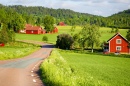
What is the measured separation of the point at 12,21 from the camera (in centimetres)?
13275

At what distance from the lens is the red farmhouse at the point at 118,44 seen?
279ft

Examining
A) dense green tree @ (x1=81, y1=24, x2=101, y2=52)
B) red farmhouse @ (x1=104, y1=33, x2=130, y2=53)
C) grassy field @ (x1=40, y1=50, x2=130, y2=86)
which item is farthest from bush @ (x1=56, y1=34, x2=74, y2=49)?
grassy field @ (x1=40, y1=50, x2=130, y2=86)

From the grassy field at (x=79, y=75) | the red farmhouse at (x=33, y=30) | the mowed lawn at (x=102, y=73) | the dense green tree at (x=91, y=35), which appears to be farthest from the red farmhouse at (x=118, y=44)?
the red farmhouse at (x=33, y=30)

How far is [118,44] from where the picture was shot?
8525 cm

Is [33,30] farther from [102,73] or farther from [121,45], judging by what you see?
[102,73]

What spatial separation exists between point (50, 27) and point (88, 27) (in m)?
62.7

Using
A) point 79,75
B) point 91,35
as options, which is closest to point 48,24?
point 91,35

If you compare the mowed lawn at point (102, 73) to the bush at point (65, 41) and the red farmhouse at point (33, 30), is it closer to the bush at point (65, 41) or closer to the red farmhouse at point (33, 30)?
the bush at point (65, 41)

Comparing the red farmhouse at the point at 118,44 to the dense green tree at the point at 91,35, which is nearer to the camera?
the dense green tree at the point at 91,35

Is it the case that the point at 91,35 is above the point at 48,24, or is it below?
below

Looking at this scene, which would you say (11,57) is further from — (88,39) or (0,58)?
(88,39)

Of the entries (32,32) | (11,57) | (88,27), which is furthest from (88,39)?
(32,32)

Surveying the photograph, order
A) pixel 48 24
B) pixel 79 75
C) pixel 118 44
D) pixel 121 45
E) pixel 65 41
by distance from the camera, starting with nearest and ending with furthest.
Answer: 1. pixel 79 75
2. pixel 118 44
3. pixel 121 45
4. pixel 65 41
5. pixel 48 24

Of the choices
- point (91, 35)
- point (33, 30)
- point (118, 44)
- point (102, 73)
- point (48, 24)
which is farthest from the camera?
point (48, 24)
